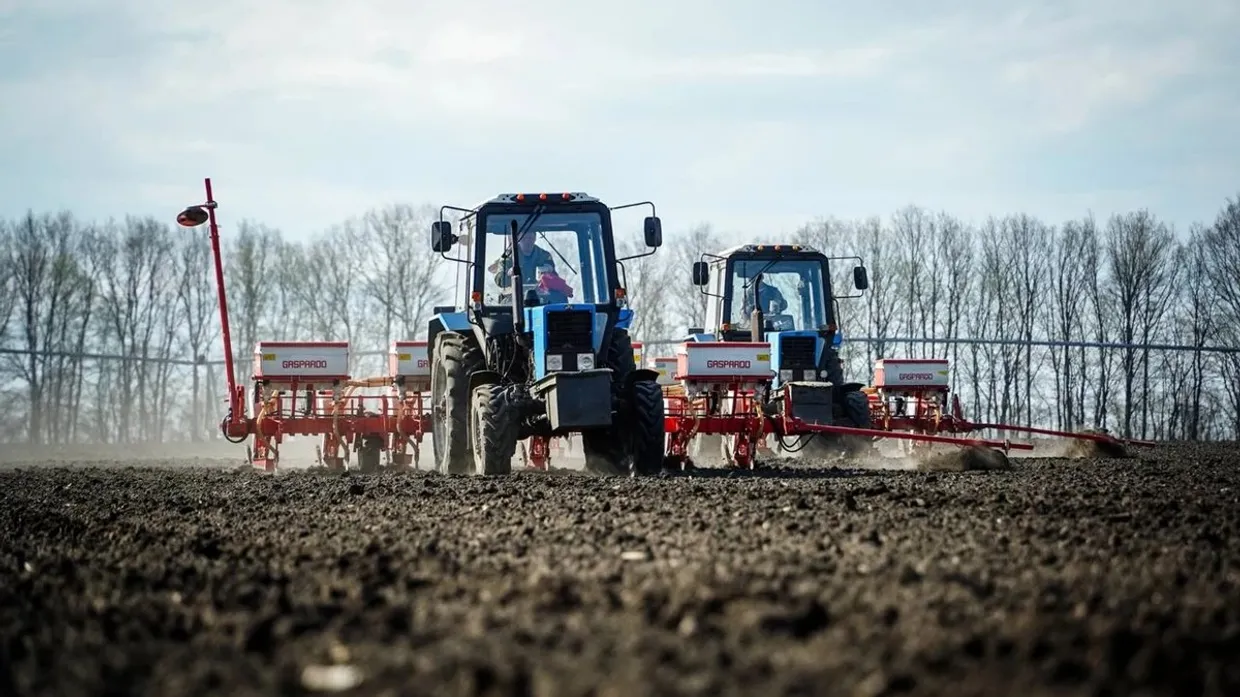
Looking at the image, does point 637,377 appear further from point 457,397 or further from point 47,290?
point 47,290

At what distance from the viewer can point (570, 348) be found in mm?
12297

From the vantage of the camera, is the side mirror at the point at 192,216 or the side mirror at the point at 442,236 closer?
the side mirror at the point at 442,236

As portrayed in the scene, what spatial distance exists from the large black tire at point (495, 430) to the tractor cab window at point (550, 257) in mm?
1225

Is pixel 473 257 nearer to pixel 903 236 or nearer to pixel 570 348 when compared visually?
pixel 570 348

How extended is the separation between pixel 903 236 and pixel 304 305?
2147 cm

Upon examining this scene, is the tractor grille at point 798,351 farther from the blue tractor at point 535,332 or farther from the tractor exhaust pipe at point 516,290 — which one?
the tractor exhaust pipe at point 516,290

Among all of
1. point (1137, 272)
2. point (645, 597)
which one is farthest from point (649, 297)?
point (645, 597)

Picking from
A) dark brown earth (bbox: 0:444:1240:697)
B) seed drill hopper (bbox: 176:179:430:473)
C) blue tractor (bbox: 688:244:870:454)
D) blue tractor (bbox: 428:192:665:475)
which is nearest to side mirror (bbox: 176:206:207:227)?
seed drill hopper (bbox: 176:179:430:473)

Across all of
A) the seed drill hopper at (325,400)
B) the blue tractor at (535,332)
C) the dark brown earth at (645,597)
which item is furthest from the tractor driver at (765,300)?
the dark brown earth at (645,597)

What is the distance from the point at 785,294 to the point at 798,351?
116 cm

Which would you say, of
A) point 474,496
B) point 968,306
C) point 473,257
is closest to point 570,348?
point 473,257

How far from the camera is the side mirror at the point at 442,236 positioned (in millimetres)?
12703

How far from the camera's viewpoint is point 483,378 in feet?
42.3

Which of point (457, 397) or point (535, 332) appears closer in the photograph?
point (535, 332)
